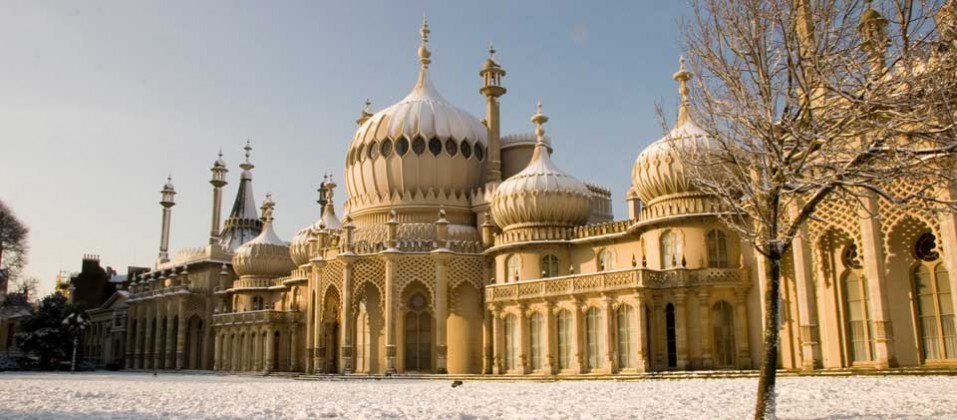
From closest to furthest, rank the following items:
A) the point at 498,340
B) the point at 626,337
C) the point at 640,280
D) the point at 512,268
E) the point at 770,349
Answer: the point at 770,349
the point at 640,280
the point at 626,337
the point at 498,340
the point at 512,268

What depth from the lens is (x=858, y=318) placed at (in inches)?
958

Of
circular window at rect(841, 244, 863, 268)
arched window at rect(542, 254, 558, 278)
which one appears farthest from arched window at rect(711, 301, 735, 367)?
arched window at rect(542, 254, 558, 278)

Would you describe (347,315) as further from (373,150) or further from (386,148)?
(373,150)

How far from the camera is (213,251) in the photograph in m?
57.1

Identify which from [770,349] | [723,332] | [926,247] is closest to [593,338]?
[723,332]

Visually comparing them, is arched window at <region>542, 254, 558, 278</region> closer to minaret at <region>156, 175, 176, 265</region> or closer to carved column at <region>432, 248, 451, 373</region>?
carved column at <region>432, 248, 451, 373</region>

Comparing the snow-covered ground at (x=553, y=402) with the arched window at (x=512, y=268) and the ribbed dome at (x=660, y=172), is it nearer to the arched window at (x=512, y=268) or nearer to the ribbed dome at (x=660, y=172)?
the ribbed dome at (x=660, y=172)

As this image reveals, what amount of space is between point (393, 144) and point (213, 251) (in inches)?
846

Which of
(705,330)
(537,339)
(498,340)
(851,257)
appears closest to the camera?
(851,257)

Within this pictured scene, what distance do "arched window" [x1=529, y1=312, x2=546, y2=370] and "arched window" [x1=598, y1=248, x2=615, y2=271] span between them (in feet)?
11.6

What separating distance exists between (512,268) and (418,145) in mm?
9642

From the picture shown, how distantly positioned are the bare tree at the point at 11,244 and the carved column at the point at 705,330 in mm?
42673

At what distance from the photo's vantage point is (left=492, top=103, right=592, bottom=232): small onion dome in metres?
34.9

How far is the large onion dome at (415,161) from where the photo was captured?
41.3 meters
